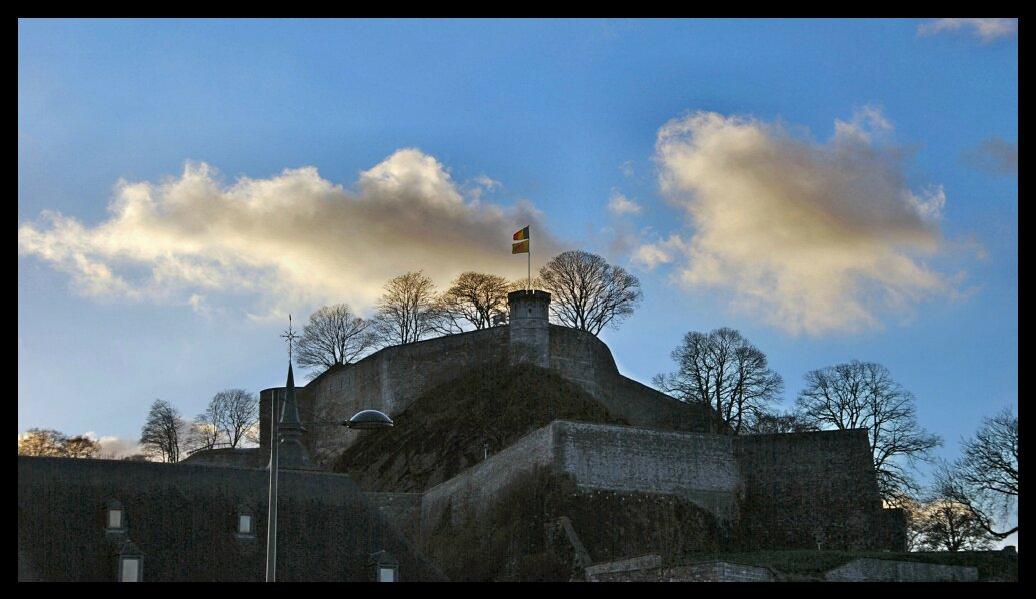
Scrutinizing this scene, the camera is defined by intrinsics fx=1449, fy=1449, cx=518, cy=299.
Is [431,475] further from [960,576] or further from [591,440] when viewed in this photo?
[960,576]

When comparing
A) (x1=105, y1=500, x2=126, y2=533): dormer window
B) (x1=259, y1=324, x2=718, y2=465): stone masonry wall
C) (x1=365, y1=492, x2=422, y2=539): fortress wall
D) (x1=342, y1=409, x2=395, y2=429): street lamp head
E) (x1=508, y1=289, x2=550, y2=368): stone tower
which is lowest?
(x1=365, y1=492, x2=422, y2=539): fortress wall

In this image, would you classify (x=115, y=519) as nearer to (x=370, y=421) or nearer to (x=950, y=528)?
(x=370, y=421)

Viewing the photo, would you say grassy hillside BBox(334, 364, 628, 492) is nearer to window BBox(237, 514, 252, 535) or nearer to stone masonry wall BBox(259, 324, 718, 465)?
stone masonry wall BBox(259, 324, 718, 465)

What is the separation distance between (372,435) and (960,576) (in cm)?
3561

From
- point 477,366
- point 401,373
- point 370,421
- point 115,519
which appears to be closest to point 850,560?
point 115,519

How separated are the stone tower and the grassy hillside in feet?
2.28

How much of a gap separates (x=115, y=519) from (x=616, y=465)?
19709 mm

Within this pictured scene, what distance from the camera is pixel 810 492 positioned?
171 feet

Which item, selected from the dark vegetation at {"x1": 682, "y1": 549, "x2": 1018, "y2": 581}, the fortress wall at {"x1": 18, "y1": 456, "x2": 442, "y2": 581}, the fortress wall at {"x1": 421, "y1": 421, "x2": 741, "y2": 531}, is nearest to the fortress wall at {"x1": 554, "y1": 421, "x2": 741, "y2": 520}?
the fortress wall at {"x1": 421, "y1": 421, "x2": 741, "y2": 531}

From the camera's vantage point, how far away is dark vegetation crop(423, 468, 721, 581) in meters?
45.9

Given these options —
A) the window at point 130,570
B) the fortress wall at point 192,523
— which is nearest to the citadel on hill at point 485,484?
the fortress wall at point 192,523

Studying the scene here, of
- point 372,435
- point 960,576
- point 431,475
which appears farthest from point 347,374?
point 960,576
